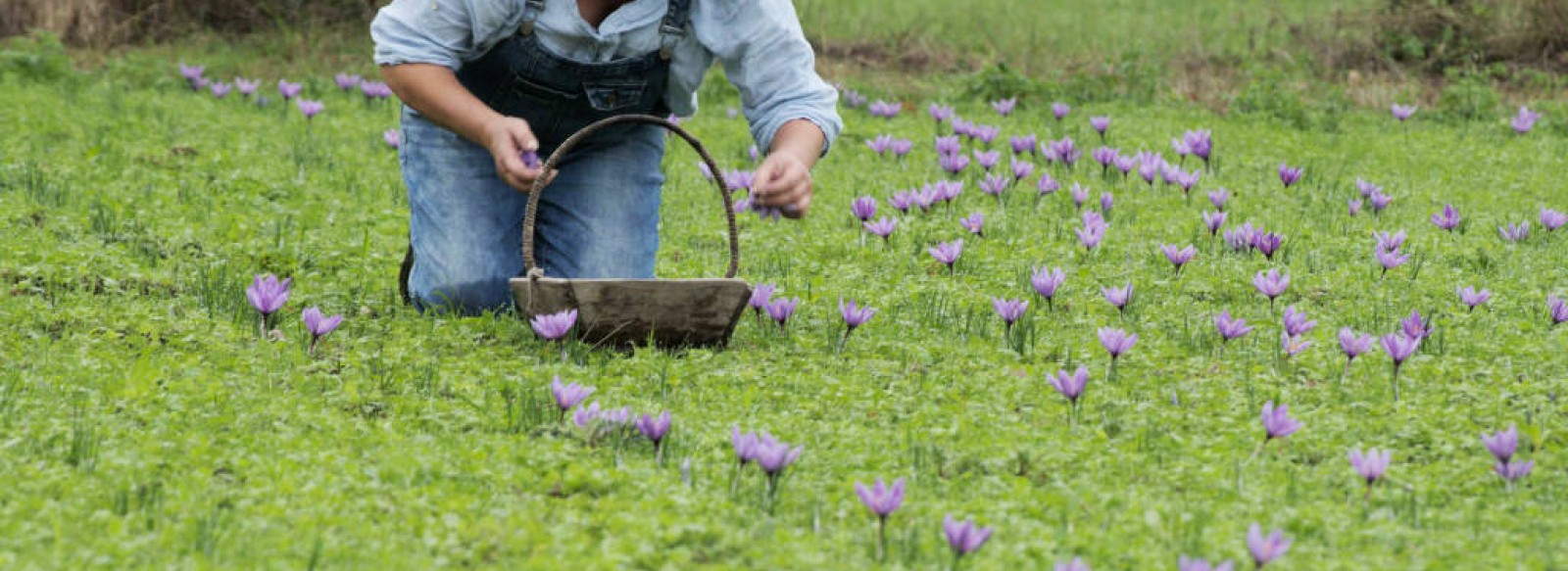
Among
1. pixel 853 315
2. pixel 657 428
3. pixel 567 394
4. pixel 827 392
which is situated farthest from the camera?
pixel 853 315

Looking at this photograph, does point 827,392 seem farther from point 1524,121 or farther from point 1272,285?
point 1524,121

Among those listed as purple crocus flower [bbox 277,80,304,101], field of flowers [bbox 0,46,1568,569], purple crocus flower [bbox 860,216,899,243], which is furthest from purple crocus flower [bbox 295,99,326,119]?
purple crocus flower [bbox 860,216,899,243]

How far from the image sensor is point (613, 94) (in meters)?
4.91

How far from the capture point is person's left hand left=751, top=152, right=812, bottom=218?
4109 millimetres

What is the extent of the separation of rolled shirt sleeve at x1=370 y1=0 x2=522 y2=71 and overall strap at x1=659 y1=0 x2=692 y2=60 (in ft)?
1.41

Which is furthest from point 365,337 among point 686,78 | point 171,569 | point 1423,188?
point 1423,188

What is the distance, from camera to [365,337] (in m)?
4.52

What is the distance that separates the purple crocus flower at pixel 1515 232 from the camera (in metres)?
6.13

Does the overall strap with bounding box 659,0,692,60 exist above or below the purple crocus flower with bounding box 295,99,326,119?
above

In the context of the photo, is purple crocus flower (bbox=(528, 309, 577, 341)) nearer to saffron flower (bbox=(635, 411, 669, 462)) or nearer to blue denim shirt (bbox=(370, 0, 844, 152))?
saffron flower (bbox=(635, 411, 669, 462))

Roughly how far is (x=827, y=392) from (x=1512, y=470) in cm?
160

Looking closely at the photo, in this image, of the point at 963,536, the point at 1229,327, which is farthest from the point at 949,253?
the point at 963,536

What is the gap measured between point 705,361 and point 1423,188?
4.75 meters

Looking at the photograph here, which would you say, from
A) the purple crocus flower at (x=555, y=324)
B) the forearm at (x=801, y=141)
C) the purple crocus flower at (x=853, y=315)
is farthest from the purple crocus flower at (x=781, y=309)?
the purple crocus flower at (x=555, y=324)
